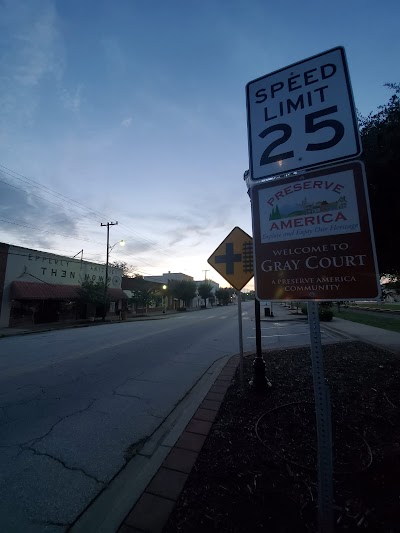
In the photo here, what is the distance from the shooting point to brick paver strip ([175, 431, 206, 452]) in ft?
9.70

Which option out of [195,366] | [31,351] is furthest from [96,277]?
[195,366]

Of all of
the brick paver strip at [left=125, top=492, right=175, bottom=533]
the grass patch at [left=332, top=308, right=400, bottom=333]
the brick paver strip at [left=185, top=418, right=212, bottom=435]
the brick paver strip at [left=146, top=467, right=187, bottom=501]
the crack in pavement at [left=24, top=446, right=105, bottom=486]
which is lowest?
the crack in pavement at [left=24, top=446, right=105, bottom=486]

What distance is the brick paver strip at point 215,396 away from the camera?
432 centimetres

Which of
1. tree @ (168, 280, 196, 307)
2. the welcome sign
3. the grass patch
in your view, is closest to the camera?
the welcome sign

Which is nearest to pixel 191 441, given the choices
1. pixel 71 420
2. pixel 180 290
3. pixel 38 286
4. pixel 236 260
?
pixel 71 420

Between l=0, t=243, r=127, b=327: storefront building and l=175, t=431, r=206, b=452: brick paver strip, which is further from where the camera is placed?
l=0, t=243, r=127, b=327: storefront building

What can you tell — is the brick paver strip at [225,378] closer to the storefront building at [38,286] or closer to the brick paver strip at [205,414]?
the brick paver strip at [205,414]

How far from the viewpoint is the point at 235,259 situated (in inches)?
179

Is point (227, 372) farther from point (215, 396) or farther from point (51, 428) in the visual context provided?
point (51, 428)

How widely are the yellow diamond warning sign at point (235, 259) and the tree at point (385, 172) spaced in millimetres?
2167

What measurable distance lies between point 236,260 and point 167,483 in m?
3.10

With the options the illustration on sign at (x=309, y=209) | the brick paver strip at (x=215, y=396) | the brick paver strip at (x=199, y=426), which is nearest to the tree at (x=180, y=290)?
the brick paver strip at (x=215, y=396)

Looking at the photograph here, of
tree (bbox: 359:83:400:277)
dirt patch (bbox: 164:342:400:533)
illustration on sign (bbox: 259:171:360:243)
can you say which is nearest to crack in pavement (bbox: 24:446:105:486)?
dirt patch (bbox: 164:342:400:533)

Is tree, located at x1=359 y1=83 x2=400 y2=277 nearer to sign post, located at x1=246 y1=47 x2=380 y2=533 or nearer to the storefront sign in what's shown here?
sign post, located at x1=246 y1=47 x2=380 y2=533
